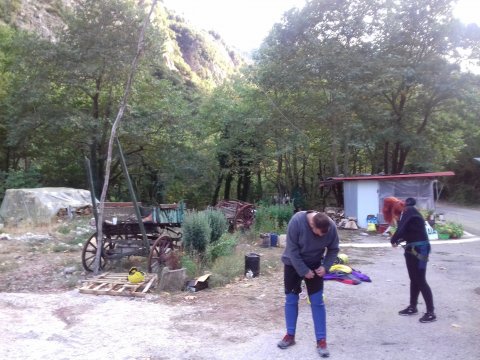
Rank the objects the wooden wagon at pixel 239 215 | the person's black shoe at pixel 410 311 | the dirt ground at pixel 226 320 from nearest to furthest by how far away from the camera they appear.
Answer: the dirt ground at pixel 226 320
the person's black shoe at pixel 410 311
the wooden wagon at pixel 239 215

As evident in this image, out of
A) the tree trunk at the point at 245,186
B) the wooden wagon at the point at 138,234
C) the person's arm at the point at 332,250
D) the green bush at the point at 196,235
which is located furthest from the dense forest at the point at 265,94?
the person's arm at the point at 332,250

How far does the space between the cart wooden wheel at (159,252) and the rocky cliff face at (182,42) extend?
34.1m

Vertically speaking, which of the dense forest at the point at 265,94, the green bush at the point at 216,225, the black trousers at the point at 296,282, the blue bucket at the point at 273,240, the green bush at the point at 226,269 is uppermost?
the dense forest at the point at 265,94

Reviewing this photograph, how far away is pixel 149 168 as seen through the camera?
89.8ft

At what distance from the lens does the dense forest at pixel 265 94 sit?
2167 centimetres

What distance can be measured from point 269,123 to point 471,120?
1096 cm

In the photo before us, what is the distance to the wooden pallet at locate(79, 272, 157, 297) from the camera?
744cm

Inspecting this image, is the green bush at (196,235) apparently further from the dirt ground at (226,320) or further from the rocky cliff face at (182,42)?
the rocky cliff face at (182,42)

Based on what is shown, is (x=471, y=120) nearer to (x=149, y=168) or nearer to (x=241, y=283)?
(x=149, y=168)

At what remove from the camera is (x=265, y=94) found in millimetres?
24016

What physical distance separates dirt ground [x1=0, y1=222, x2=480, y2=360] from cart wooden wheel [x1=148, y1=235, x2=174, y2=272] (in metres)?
1.32

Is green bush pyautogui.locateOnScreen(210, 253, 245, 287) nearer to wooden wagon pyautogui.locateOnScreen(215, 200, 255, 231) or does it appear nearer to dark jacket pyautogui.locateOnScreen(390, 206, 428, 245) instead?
dark jacket pyautogui.locateOnScreen(390, 206, 428, 245)

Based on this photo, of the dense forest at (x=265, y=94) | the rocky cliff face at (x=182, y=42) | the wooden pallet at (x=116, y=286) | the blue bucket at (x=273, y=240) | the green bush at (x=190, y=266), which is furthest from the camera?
the rocky cliff face at (x=182, y=42)

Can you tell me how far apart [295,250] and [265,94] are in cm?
2003
